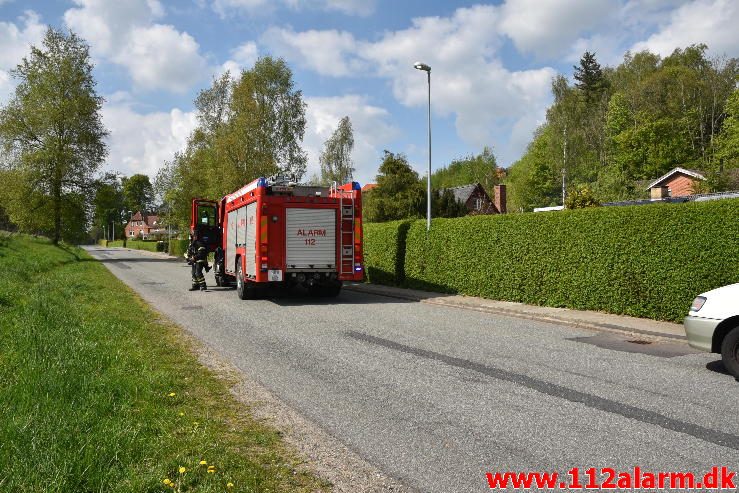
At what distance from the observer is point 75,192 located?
42.3 metres

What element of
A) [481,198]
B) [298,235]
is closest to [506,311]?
[298,235]

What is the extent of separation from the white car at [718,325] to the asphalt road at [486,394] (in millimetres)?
328

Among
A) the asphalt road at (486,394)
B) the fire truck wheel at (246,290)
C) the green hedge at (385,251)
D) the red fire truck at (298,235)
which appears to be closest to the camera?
the asphalt road at (486,394)

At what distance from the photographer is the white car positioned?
6.36 m

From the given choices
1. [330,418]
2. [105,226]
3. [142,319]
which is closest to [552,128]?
[142,319]

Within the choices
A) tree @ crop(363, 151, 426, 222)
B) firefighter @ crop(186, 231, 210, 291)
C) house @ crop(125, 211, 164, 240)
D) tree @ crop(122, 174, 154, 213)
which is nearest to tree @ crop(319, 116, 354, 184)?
tree @ crop(363, 151, 426, 222)

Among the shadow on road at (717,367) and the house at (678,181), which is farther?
the house at (678,181)

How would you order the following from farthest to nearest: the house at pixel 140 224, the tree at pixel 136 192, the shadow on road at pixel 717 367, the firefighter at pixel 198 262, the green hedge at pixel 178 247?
the house at pixel 140 224
the tree at pixel 136 192
the green hedge at pixel 178 247
the firefighter at pixel 198 262
the shadow on road at pixel 717 367

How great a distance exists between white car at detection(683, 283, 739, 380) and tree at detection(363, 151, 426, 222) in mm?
45077

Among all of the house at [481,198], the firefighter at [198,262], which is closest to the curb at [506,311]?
the firefighter at [198,262]

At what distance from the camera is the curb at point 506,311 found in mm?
9688

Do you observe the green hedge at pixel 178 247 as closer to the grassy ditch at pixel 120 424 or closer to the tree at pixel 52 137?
the tree at pixel 52 137

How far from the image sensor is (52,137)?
40531 millimetres

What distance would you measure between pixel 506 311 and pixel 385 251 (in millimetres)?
7703
